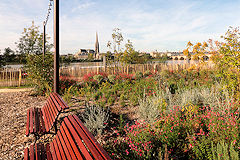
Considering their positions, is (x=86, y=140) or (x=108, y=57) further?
(x=108, y=57)

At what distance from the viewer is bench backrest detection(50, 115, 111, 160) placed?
1.59m

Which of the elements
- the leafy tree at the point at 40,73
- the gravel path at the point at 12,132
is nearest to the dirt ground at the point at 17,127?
the gravel path at the point at 12,132

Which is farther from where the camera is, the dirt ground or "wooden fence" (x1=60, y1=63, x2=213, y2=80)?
"wooden fence" (x1=60, y1=63, x2=213, y2=80)

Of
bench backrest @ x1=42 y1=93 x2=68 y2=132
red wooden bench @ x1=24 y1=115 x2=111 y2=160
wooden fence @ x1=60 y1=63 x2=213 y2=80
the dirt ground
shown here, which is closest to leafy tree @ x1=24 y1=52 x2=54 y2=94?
the dirt ground

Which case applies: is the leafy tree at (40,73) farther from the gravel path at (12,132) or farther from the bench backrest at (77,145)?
A: the bench backrest at (77,145)

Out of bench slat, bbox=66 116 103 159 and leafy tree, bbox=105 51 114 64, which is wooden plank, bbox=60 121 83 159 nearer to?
bench slat, bbox=66 116 103 159

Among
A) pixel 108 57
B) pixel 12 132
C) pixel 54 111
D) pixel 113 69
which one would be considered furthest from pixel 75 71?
pixel 54 111

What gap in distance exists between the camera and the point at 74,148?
6.13ft

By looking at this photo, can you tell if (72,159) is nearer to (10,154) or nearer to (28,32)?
(10,154)

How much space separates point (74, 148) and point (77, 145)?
42 millimetres

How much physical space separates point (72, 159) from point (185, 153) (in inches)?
80.3

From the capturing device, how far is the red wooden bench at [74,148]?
1.61 meters

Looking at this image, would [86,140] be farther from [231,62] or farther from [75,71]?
[75,71]

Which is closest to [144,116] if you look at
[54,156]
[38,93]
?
[54,156]
